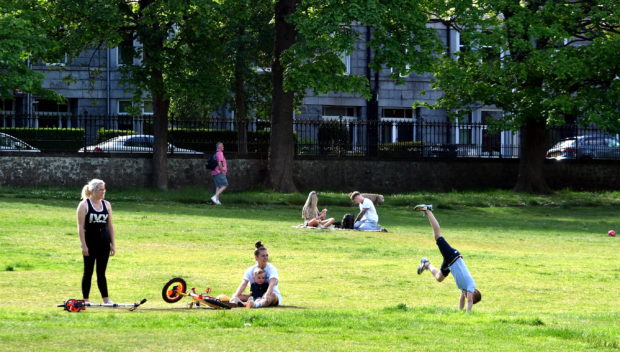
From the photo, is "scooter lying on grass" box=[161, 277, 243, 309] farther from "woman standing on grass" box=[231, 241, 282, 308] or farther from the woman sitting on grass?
the woman sitting on grass

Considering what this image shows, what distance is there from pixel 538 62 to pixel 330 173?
9017 millimetres

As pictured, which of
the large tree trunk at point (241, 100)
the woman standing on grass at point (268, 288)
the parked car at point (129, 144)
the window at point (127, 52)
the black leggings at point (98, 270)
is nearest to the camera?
the black leggings at point (98, 270)

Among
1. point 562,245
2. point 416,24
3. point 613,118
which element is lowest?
point 562,245

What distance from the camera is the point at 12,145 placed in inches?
1503

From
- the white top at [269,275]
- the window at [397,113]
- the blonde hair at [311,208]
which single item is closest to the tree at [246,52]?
the window at [397,113]

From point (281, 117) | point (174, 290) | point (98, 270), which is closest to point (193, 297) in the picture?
point (174, 290)

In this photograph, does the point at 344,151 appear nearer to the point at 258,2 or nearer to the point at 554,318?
the point at 258,2

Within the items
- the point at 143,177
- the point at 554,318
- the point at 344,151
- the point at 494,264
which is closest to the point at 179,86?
the point at 143,177

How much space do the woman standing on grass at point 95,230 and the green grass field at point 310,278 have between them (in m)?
0.79

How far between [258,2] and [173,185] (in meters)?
7.29

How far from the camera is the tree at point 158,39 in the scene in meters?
36.7

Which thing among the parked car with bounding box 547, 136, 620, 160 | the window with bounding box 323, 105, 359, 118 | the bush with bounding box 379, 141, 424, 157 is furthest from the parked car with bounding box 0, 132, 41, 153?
the window with bounding box 323, 105, 359, 118

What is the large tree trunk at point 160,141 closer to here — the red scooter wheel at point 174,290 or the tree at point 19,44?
the tree at point 19,44

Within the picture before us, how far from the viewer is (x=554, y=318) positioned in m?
13.9
